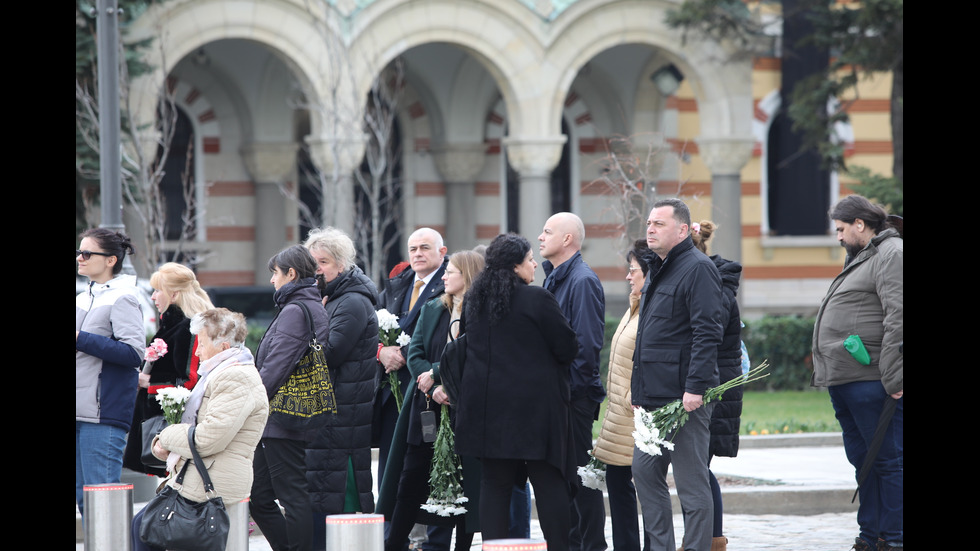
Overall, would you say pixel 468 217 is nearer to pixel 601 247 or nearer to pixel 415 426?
pixel 601 247

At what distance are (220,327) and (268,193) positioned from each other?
14573mm

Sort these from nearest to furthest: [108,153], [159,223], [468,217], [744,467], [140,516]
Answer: [140,516]
[108,153]
[744,467]
[159,223]
[468,217]

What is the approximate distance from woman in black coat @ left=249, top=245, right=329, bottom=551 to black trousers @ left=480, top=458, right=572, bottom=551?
111 centimetres

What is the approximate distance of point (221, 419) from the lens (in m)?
6.11

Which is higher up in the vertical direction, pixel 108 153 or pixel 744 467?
pixel 108 153

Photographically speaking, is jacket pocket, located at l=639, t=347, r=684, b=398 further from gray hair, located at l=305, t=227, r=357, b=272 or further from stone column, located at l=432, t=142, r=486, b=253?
stone column, located at l=432, t=142, r=486, b=253

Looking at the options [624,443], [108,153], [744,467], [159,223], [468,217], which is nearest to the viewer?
[624,443]

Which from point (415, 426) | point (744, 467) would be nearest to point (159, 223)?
point (744, 467)

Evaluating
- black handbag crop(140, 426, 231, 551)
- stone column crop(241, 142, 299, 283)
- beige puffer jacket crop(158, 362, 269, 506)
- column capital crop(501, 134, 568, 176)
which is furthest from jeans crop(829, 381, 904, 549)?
A: stone column crop(241, 142, 299, 283)

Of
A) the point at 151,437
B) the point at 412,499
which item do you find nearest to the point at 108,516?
the point at 151,437

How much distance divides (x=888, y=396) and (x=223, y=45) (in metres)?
14.9

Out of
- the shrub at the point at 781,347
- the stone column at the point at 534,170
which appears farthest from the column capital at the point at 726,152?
the shrub at the point at 781,347

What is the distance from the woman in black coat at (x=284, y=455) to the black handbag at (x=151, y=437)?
0.60m

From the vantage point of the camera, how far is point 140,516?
6.25 m
